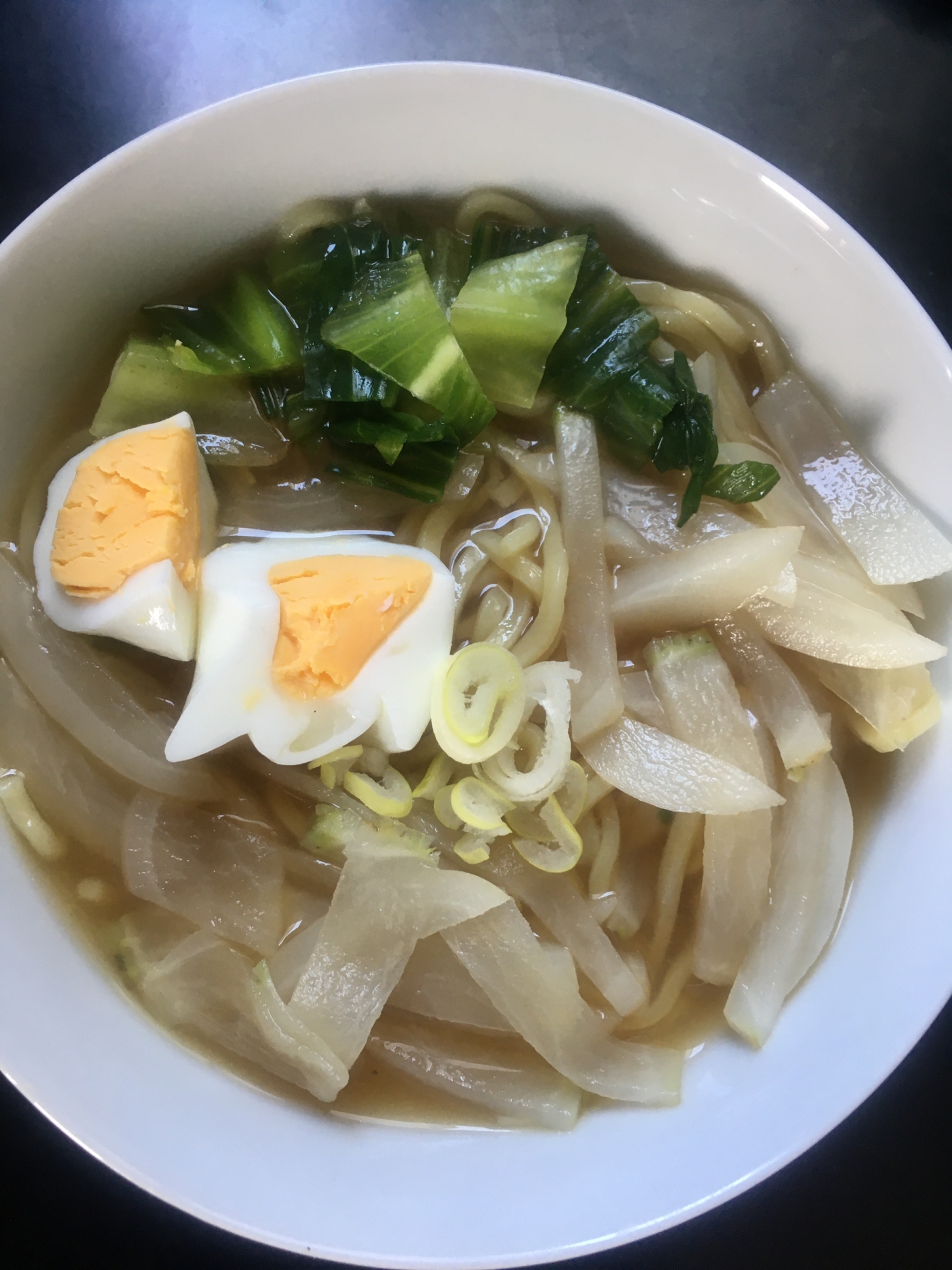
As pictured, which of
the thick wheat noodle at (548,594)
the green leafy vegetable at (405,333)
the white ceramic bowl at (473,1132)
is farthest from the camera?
the thick wheat noodle at (548,594)

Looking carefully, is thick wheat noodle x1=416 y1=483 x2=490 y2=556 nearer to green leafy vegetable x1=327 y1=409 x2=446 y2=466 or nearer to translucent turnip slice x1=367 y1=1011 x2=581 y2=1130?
green leafy vegetable x1=327 y1=409 x2=446 y2=466

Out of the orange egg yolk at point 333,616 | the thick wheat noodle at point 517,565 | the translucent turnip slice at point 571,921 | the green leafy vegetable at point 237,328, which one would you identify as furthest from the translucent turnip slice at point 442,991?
the green leafy vegetable at point 237,328

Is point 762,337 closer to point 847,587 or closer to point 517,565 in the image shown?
point 847,587

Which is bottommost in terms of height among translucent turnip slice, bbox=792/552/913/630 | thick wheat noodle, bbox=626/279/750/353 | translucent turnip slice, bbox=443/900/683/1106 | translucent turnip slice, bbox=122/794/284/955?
translucent turnip slice, bbox=122/794/284/955

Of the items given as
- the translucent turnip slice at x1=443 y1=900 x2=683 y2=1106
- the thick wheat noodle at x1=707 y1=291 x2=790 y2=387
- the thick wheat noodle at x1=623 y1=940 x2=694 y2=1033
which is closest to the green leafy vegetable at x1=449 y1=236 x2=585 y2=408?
the thick wheat noodle at x1=707 y1=291 x2=790 y2=387

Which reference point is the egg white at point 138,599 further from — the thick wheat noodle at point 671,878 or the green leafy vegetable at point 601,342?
the thick wheat noodle at point 671,878

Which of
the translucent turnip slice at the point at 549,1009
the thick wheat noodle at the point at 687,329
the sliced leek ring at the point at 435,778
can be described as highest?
the thick wheat noodle at the point at 687,329
